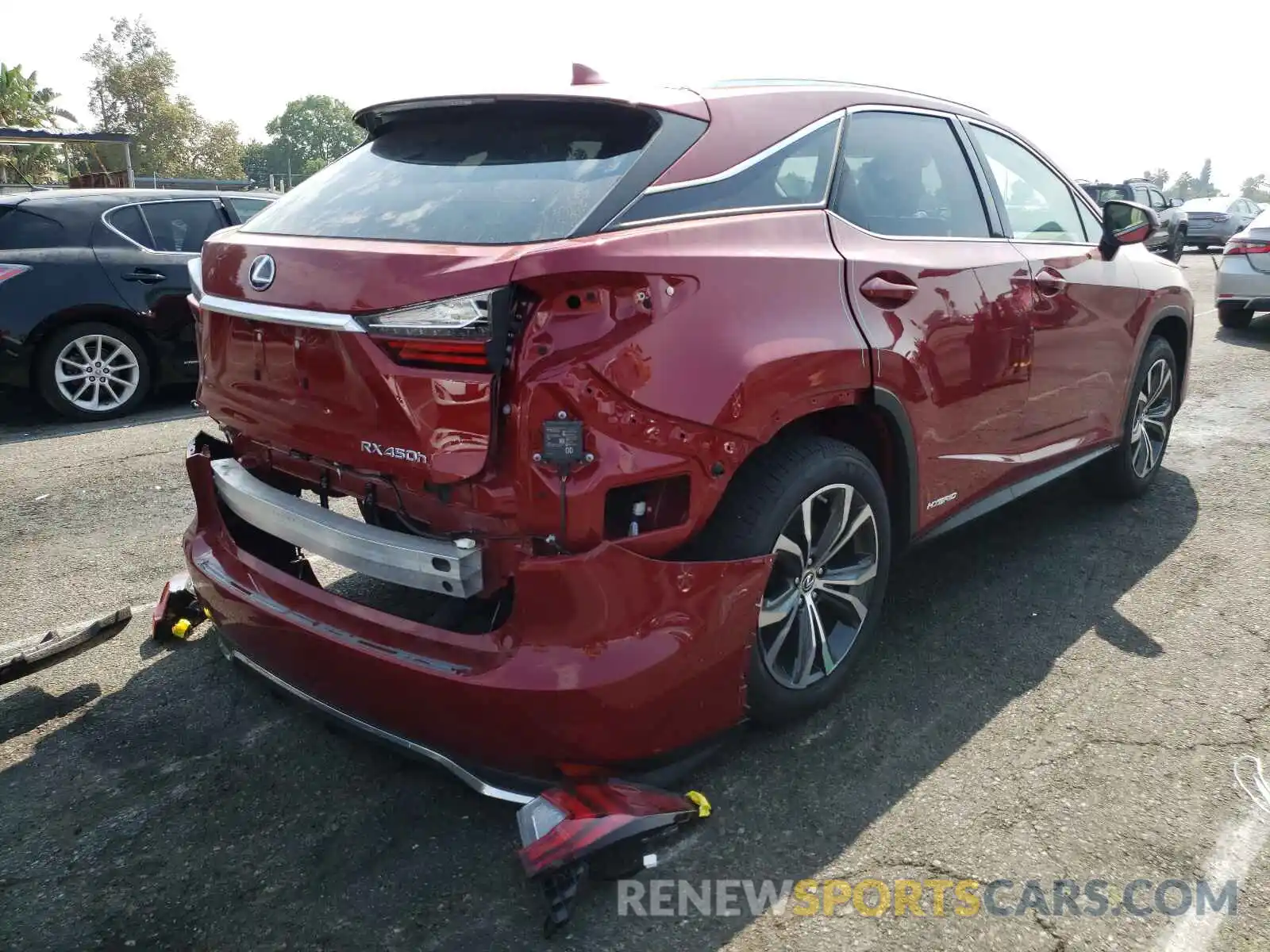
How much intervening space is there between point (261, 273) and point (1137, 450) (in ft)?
13.8

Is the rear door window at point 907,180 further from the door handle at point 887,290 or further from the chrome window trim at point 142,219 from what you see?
the chrome window trim at point 142,219

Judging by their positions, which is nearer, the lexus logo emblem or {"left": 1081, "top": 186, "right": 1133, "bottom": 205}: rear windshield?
the lexus logo emblem

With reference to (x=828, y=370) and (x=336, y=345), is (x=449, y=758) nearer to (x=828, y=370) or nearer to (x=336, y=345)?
(x=336, y=345)

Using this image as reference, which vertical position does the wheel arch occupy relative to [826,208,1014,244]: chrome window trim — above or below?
below

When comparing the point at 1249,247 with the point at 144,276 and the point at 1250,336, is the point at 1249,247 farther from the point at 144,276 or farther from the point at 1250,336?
the point at 144,276

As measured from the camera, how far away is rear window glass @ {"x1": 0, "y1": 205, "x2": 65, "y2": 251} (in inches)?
266

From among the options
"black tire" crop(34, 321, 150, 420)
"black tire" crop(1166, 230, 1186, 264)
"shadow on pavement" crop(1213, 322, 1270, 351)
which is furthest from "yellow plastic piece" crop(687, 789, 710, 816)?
"black tire" crop(1166, 230, 1186, 264)

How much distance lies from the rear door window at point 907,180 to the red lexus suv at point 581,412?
0.02m

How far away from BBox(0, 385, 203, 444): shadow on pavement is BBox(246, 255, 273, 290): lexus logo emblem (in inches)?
193

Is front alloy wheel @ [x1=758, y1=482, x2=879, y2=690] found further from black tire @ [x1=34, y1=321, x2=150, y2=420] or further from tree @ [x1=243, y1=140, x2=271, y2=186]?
tree @ [x1=243, y1=140, x2=271, y2=186]

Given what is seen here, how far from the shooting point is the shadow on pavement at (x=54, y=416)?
22.0ft

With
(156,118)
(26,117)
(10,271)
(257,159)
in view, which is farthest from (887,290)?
(257,159)

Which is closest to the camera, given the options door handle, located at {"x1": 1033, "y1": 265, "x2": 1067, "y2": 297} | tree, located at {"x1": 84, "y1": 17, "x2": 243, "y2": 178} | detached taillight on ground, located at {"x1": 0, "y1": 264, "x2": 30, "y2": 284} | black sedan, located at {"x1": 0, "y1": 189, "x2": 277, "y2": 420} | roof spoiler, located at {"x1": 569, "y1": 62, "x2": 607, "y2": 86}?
roof spoiler, located at {"x1": 569, "y1": 62, "x2": 607, "y2": 86}

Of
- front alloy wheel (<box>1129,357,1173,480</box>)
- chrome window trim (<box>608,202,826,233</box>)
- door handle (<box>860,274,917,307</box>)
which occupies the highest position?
chrome window trim (<box>608,202,826,233</box>)
